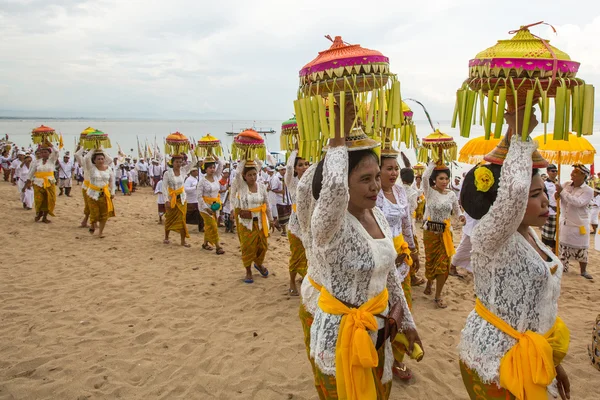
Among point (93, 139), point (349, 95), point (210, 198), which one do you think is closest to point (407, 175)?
A: point (210, 198)

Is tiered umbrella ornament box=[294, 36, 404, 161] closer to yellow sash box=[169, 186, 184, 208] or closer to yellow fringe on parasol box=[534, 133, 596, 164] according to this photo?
yellow fringe on parasol box=[534, 133, 596, 164]

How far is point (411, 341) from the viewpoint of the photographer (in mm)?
2555

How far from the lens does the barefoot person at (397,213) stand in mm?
4410

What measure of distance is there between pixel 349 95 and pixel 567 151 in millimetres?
4297

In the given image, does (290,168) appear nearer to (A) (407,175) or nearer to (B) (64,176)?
(A) (407,175)

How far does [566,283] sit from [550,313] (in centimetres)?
624

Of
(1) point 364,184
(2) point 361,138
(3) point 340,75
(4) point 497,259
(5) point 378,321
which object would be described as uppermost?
(3) point 340,75

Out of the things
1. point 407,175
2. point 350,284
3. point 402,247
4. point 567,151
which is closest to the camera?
point 350,284

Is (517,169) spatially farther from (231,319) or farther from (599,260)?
(599,260)

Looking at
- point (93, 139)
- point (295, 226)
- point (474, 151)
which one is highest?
point (93, 139)

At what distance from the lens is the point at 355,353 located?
7.11 ft

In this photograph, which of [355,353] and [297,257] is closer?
[355,353]

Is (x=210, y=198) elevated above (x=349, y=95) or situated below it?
below

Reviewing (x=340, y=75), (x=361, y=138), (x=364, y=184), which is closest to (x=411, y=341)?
(x=364, y=184)
